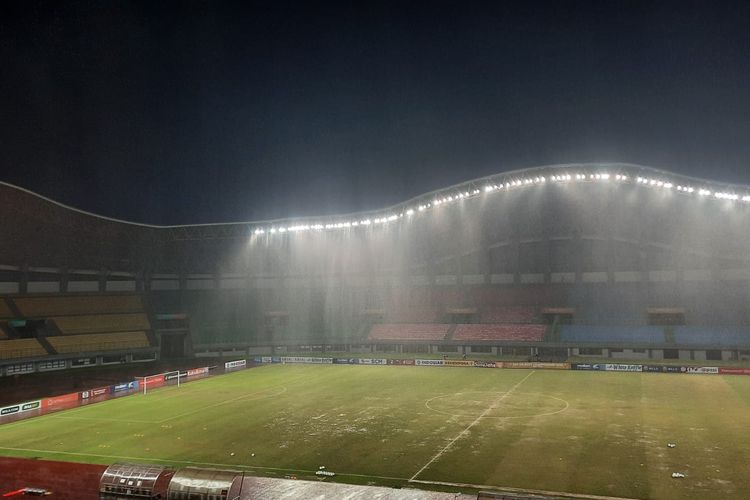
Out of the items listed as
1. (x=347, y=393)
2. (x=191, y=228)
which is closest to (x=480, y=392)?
(x=347, y=393)

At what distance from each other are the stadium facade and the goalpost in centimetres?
1346

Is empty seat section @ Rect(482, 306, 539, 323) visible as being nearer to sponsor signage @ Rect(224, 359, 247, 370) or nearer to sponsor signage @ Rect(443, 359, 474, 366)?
sponsor signage @ Rect(443, 359, 474, 366)

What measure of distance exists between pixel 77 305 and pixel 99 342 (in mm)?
6266

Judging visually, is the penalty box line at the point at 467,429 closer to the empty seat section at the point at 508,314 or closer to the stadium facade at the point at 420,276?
the empty seat section at the point at 508,314

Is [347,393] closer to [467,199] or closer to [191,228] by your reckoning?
[467,199]

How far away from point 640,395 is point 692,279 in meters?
28.9

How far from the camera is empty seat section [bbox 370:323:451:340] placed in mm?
63188

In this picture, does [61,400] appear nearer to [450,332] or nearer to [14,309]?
[14,309]

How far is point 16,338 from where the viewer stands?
5094 centimetres

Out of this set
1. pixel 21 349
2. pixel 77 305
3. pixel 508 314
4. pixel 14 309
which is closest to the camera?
pixel 21 349

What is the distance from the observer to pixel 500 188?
54.7 m

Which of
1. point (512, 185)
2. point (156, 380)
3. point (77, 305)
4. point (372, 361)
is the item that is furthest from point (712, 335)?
point (77, 305)

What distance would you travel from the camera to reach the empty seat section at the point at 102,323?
55.7 meters

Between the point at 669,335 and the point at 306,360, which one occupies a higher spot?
the point at 669,335
